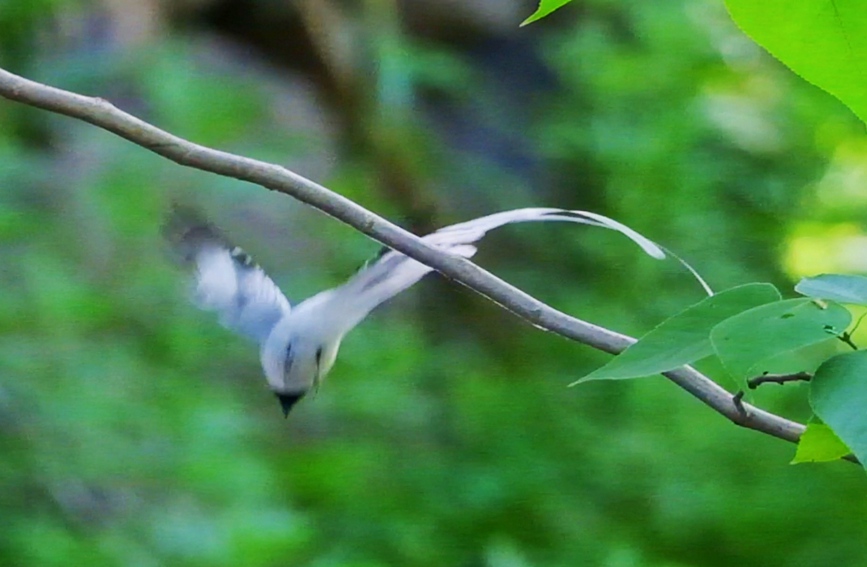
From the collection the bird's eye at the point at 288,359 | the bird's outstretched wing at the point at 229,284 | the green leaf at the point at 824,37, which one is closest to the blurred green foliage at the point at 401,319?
the bird's outstretched wing at the point at 229,284

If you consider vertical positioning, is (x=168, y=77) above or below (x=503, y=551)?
above

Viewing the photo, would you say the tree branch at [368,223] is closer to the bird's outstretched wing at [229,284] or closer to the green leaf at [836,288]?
the green leaf at [836,288]

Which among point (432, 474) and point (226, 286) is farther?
point (432, 474)

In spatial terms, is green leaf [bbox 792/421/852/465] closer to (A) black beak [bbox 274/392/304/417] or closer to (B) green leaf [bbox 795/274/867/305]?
(B) green leaf [bbox 795/274/867/305]

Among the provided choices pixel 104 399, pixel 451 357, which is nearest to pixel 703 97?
pixel 451 357

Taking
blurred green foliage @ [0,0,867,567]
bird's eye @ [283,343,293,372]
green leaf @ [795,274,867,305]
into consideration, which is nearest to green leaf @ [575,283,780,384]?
green leaf @ [795,274,867,305]

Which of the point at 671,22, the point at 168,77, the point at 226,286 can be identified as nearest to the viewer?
the point at 226,286

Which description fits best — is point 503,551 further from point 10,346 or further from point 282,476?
point 10,346
